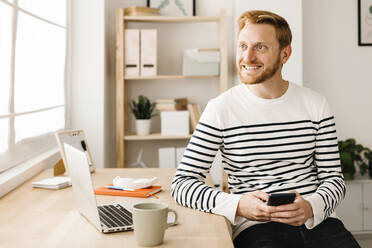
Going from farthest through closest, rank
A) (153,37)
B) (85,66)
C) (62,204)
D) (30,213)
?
1. (153,37)
2. (85,66)
3. (62,204)
4. (30,213)

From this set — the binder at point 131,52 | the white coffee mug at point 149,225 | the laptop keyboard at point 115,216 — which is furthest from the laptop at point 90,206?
the binder at point 131,52

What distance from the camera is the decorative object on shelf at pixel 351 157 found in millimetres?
2930

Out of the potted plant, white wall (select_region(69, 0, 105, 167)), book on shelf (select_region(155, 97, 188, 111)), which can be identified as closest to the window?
white wall (select_region(69, 0, 105, 167))

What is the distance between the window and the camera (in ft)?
5.83

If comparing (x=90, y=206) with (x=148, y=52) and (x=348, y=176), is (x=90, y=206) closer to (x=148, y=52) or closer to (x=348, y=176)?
(x=148, y=52)

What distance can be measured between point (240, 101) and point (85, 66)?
59.3 inches

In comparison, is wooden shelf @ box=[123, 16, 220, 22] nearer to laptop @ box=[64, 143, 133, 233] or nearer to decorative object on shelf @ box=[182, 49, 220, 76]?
decorative object on shelf @ box=[182, 49, 220, 76]

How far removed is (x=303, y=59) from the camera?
129 inches

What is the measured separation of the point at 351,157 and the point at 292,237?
1.85 meters

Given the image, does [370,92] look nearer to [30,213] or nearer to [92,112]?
[92,112]

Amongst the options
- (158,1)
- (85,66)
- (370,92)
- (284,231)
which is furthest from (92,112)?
(370,92)

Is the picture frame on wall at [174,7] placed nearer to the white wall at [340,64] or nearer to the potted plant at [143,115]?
the potted plant at [143,115]

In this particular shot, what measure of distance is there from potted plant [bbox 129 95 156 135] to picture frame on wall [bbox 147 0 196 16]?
70cm

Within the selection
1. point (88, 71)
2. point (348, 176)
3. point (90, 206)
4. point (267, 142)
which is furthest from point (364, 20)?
point (90, 206)
